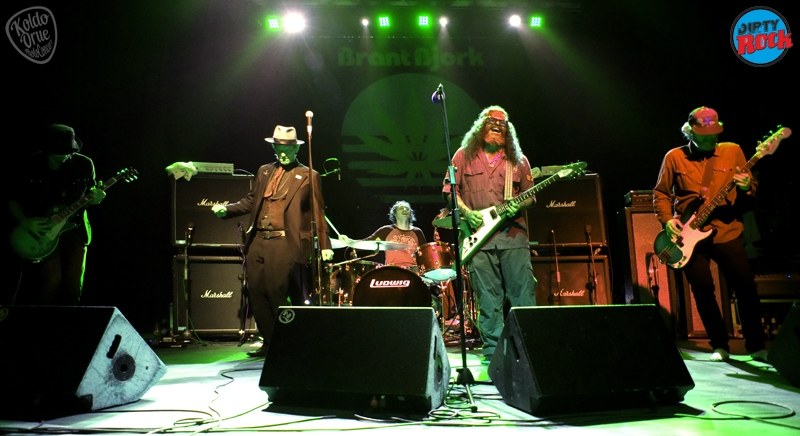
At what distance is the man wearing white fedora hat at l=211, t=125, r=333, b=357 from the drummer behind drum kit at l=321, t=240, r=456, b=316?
24.1 inches

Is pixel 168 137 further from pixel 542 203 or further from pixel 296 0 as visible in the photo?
pixel 542 203

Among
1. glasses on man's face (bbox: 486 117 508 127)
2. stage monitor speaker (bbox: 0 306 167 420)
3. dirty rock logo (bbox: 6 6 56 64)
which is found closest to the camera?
stage monitor speaker (bbox: 0 306 167 420)

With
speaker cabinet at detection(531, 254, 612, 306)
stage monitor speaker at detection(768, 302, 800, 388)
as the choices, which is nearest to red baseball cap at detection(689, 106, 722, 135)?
stage monitor speaker at detection(768, 302, 800, 388)

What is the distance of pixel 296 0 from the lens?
8359 mm

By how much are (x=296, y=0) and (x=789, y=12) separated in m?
7.03

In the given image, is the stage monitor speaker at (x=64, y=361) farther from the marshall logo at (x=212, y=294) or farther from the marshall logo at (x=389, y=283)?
the marshall logo at (x=212, y=294)

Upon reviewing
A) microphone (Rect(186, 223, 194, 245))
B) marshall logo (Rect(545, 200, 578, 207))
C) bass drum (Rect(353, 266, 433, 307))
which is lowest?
bass drum (Rect(353, 266, 433, 307))

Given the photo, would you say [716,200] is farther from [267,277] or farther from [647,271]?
[267,277]

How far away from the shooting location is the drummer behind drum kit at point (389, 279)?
5.64 m

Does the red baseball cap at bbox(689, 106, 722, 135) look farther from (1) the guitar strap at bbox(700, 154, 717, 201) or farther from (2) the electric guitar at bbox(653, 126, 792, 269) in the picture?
(2) the electric guitar at bbox(653, 126, 792, 269)

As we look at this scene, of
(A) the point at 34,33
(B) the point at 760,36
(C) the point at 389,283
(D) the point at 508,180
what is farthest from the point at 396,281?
(B) the point at 760,36

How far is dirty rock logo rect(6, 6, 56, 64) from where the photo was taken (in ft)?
20.3

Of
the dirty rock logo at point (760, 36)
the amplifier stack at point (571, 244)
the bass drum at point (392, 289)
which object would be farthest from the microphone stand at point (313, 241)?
the dirty rock logo at point (760, 36)

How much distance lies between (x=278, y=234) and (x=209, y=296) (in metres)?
2.21
